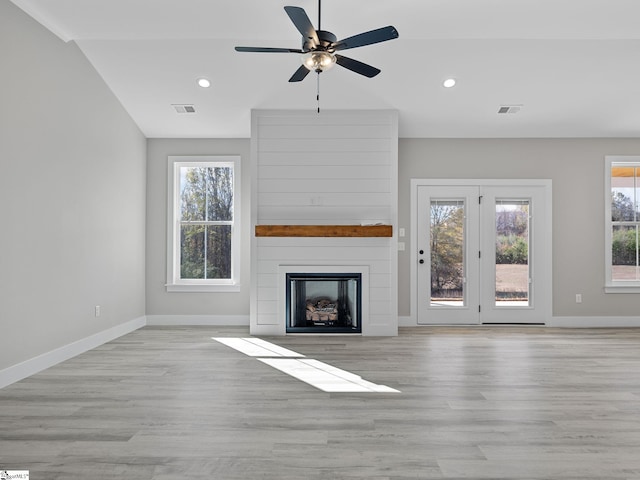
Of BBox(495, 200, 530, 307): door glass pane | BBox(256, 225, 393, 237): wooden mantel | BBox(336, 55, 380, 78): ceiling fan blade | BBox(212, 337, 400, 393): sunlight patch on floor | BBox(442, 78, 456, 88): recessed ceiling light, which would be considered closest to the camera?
BBox(336, 55, 380, 78): ceiling fan blade

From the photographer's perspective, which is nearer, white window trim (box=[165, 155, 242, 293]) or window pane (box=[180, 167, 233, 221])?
white window trim (box=[165, 155, 242, 293])

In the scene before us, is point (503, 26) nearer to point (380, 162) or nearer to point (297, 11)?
point (380, 162)

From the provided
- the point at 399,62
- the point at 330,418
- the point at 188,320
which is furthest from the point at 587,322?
the point at 188,320

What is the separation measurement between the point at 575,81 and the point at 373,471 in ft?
16.3

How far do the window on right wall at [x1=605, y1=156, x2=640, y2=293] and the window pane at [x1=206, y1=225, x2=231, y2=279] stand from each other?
17.4 feet

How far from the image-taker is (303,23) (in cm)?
287

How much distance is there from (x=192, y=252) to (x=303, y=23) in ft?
14.0

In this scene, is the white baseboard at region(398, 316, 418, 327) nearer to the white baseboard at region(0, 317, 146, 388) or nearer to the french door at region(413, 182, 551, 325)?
the french door at region(413, 182, 551, 325)

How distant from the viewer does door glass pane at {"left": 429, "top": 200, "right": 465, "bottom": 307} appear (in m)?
6.36

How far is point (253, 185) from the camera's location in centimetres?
569

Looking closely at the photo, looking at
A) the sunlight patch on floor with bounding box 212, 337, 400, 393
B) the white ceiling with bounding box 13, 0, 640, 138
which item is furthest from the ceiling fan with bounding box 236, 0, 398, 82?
the sunlight patch on floor with bounding box 212, 337, 400, 393

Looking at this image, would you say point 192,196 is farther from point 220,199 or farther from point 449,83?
point 449,83

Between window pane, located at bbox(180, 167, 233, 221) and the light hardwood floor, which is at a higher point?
window pane, located at bbox(180, 167, 233, 221)

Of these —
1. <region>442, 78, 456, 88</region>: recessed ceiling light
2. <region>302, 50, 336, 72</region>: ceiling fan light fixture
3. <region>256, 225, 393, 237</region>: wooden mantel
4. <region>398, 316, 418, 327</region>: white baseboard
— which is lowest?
<region>398, 316, 418, 327</region>: white baseboard
